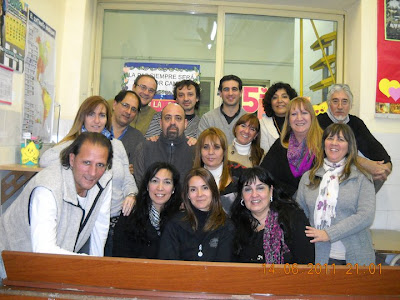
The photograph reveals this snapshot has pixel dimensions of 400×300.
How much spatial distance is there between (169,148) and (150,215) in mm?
693

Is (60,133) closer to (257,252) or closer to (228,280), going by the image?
(257,252)

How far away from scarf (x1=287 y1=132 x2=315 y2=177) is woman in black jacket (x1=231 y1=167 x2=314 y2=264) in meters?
0.41

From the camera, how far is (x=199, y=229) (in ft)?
6.51

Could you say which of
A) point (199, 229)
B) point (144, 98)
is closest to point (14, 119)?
point (144, 98)

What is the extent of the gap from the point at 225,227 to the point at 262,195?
286 mm

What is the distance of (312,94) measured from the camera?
4.21 metres

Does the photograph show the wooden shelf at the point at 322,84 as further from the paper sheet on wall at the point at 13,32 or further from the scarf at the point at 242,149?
the paper sheet on wall at the point at 13,32

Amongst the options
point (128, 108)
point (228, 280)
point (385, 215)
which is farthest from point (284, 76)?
point (228, 280)

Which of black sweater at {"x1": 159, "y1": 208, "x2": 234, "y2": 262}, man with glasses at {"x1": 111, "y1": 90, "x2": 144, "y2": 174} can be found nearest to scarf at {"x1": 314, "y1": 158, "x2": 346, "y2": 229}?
black sweater at {"x1": 159, "y1": 208, "x2": 234, "y2": 262}

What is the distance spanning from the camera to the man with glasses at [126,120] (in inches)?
113

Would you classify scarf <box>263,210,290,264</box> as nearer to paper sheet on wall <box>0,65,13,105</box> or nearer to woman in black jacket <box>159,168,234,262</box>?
woman in black jacket <box>159,168,234,262</box>

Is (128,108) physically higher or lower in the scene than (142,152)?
higher

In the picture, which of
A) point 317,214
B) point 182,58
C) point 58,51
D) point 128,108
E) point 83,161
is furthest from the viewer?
point 182,58

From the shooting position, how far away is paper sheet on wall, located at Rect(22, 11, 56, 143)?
2.89m
